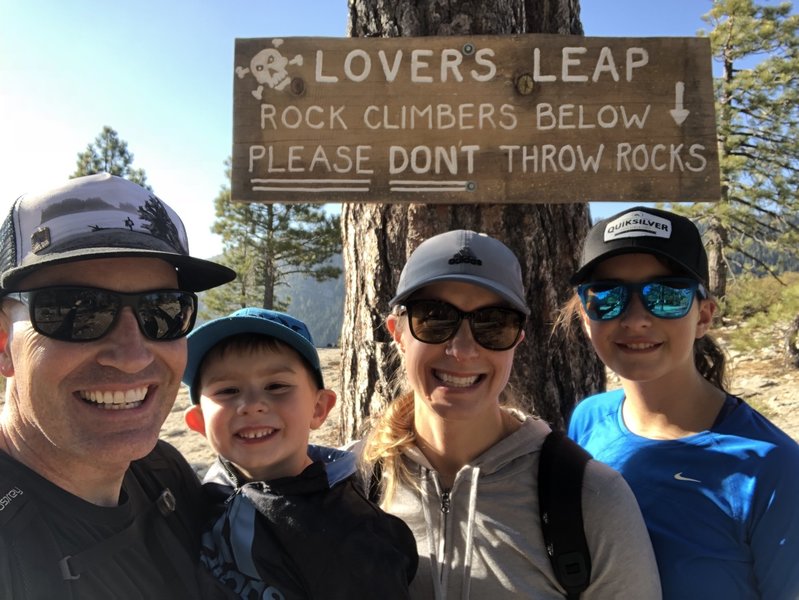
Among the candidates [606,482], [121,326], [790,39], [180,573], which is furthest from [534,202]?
[790,39]

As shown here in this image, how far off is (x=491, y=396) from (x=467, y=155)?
1014 millimetres

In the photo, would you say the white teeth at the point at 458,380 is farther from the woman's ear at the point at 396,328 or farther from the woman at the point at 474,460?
the woman's ear at the point at 396,328

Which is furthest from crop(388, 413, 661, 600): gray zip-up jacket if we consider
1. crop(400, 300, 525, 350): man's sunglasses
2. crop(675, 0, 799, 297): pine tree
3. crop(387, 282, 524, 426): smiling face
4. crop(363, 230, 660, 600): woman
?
crop(675, 0, 799, 297): pine tree

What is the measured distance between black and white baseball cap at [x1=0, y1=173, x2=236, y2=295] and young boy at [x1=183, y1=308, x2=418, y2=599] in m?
0.35

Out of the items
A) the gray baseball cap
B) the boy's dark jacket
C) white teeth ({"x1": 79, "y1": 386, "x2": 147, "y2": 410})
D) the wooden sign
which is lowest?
the boy's dark jacket

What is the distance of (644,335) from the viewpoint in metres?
1.77

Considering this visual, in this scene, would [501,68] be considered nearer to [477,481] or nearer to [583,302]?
[583,302]

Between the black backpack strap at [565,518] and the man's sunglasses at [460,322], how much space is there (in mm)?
368

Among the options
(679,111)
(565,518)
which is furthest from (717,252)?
(565,518)

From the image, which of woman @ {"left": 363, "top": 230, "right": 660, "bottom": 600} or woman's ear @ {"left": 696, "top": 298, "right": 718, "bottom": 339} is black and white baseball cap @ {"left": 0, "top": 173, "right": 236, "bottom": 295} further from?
woman's ear @ {"left": 696, "top": 298, "right": 718, "bottom": 339}

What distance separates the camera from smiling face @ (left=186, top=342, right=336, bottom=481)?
160 centimetres

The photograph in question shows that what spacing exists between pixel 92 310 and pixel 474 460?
1.09m

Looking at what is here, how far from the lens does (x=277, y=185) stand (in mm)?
2172

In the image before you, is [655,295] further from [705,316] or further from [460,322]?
[460,322]
